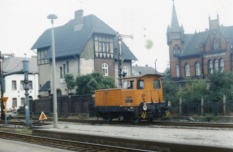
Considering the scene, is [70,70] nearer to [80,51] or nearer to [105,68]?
[80,51]

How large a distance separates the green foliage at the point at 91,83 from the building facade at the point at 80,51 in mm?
5917

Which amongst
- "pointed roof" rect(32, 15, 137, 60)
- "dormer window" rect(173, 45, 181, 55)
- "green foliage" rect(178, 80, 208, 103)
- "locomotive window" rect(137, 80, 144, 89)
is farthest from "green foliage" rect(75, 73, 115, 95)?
"dormer window" rect(173, 45, 181, 55)

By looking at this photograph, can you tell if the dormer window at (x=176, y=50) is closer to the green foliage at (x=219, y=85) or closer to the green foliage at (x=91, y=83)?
the green foliage at (x=91, y=83)

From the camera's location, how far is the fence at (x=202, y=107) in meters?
21.2

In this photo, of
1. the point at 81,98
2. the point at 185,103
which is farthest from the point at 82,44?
the point at 185,103

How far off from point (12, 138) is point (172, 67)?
128ft

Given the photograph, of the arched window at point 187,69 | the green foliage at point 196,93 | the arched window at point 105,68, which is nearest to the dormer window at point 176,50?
the arched window at point 187,69

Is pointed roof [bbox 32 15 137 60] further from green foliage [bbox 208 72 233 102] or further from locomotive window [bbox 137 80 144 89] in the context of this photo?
locomotive window [bbox 137 80 144 89]

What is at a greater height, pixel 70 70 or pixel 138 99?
pixel 70 70

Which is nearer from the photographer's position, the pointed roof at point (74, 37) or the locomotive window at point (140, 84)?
the locomotive window at point (140, 84)

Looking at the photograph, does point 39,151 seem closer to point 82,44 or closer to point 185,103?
point 185,103

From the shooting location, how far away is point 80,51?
1499 inches

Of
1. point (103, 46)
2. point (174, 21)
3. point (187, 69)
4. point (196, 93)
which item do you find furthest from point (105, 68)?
point (196, 93)

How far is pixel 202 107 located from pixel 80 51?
65.3 ft
